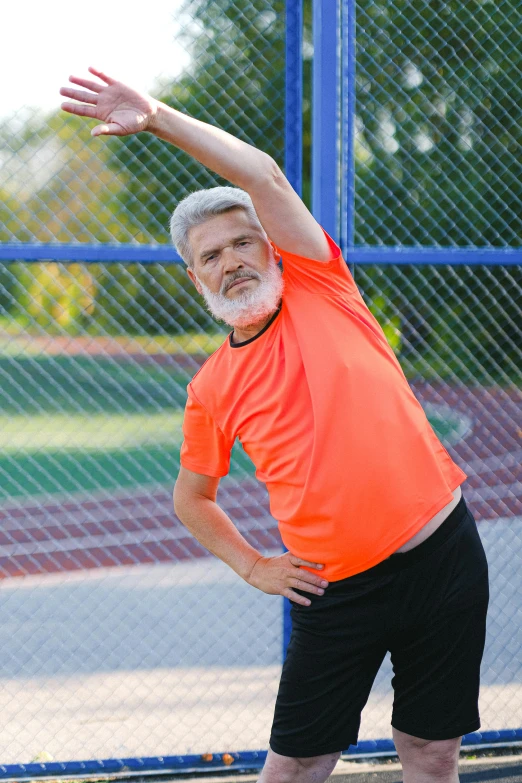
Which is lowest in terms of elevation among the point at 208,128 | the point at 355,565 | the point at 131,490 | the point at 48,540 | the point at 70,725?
the point at 131,490

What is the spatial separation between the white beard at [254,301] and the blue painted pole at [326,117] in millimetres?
1045

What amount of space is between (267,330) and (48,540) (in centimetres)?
748

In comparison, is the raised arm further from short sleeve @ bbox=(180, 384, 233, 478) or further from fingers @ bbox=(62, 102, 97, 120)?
short sleeve @ bbox=(180, 384, 233, 478)

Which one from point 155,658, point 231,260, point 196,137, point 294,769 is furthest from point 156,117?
point 155,658

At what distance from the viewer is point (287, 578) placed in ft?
7.10

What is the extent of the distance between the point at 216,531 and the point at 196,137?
1130 mm

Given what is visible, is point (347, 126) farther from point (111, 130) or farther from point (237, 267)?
point (111, 130)

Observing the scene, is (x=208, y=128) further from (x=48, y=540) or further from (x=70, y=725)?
(x=48, y=540)

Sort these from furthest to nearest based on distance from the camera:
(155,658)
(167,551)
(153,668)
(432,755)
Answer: (167,551) < (155,658) < (153,668) < (432,755)

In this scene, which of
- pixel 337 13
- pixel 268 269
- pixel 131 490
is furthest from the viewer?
pixel 131 490

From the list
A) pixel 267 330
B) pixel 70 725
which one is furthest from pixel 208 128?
pixel 70 725

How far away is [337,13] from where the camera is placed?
3033 mm

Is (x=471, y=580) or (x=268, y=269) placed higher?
(x=268, y=269)

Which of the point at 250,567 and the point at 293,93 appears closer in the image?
the point at 250,567
